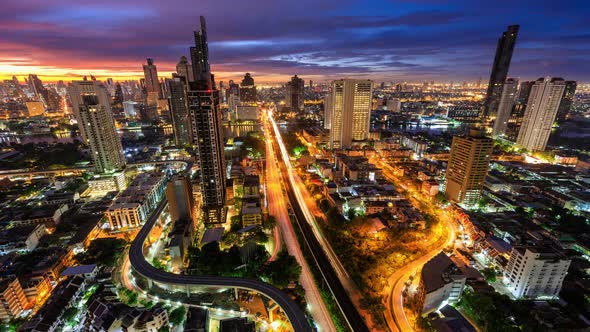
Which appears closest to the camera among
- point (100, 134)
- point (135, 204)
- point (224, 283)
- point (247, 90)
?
point (224, 283)

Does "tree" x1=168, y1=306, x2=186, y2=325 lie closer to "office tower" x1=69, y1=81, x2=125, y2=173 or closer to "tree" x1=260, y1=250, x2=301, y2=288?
"tree" x1=260, y1=250, x2=301, y2=288

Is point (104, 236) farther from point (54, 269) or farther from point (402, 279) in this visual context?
point (402, 279)

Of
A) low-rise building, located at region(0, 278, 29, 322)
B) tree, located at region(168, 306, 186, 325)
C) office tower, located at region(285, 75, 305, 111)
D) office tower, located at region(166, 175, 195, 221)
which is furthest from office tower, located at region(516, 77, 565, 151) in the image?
low-rise building, located at region(0, 278, 29, 322)

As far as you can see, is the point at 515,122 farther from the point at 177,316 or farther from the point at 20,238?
Answer: the point at 20,238

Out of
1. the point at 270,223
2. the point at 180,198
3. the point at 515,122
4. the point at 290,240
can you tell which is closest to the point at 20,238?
the point at 180,198

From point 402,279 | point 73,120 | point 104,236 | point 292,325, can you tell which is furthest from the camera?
point 73,120

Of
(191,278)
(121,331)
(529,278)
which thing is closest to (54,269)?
(121,331)

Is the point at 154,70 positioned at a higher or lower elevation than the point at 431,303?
higher
